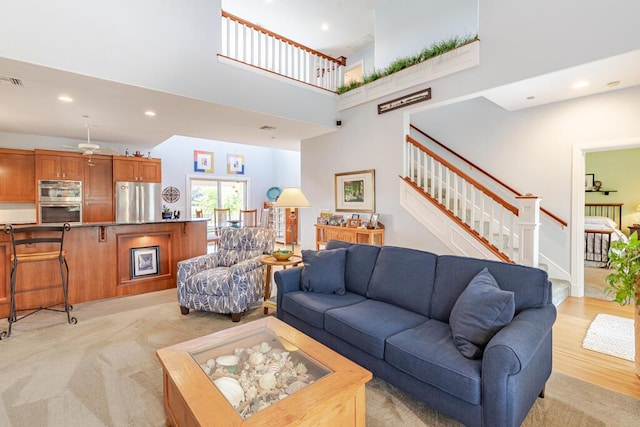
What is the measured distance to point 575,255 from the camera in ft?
13.1

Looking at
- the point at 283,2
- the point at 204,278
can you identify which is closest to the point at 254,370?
the point at 204,278

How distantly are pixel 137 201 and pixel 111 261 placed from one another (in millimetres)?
2885

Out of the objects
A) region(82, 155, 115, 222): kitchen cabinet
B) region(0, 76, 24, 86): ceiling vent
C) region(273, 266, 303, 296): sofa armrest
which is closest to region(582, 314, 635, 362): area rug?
region(273, 266, 303, 296): sofa armrest

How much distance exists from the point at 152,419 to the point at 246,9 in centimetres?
651

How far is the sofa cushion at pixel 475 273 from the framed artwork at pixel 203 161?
7.70 metres

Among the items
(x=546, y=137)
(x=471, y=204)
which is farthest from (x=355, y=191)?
(x=546, y=137)

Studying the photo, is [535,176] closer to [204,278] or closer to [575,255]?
[575,255]

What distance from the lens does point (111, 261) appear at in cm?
400

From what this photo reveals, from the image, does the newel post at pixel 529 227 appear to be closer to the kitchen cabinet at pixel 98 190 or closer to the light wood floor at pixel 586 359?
the light wood floor at pixel 586 359

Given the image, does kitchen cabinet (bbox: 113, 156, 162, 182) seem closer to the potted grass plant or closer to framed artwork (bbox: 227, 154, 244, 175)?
framed artwork (bbox: 227, 154, 244, 175)

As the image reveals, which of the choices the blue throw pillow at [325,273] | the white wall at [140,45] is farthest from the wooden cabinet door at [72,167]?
the blue throw pillow at [325,273]

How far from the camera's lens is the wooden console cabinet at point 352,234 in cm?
462

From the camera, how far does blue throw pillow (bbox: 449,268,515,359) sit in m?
1.66

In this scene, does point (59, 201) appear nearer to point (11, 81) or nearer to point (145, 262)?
point (145, 262)
